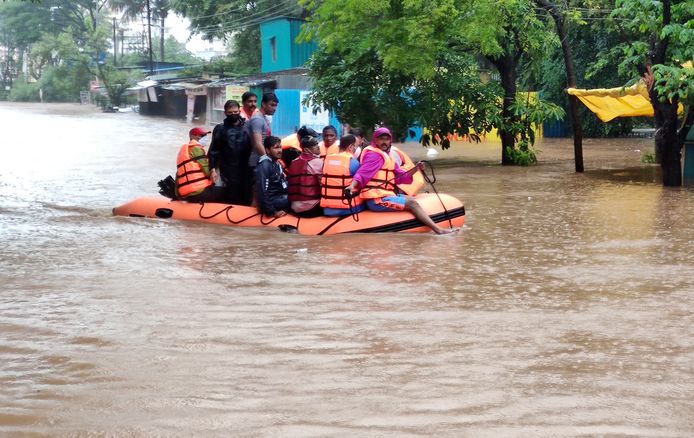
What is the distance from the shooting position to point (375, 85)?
2169 centimetres

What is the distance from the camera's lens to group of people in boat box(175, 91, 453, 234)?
11414 mm

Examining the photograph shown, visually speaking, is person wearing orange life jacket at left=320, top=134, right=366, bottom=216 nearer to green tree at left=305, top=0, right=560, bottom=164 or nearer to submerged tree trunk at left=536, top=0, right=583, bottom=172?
green tree at left=305, top=0, right=560, bottom=164

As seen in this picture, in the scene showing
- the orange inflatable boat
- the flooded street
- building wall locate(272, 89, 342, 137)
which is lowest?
the flooded street

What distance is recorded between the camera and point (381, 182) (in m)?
11.4

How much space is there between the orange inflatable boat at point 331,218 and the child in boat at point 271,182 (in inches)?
5.3

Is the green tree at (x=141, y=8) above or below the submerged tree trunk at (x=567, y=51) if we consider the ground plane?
above

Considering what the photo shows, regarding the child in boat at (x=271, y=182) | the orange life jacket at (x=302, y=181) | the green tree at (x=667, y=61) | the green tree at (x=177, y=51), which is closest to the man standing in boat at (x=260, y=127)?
the child in boat at (x=271, y=182)

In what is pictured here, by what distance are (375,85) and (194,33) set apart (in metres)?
37.1

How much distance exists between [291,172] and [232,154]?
0.89 metres

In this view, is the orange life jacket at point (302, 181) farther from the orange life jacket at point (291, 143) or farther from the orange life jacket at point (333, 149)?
the orange life jacket at point (291, 143)

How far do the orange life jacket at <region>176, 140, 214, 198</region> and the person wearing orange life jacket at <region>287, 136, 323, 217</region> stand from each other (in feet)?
4.27

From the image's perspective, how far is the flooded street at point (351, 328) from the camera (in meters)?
5.24

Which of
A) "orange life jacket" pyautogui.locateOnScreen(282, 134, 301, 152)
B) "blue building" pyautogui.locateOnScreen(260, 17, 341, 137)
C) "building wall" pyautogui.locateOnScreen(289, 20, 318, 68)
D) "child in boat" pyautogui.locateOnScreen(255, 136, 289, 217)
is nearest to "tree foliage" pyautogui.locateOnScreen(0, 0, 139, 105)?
"blue building" pyautogui.locateOnScreen(260, 17, 341, 137)

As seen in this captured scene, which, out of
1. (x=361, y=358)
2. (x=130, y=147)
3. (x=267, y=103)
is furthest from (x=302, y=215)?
(x=130, y=147)
